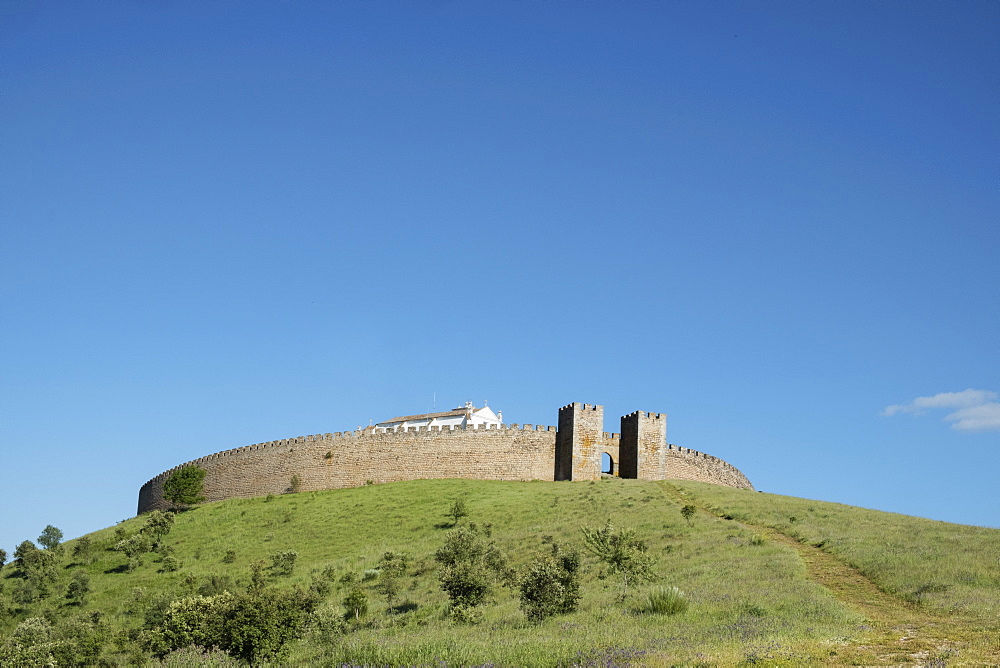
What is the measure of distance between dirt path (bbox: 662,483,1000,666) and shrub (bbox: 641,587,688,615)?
11.8 feet

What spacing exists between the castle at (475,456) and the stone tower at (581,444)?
6 cm

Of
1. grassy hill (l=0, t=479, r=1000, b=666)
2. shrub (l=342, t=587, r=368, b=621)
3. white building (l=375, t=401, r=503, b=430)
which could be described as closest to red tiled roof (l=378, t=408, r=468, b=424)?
white building (l=375, t=401, r=503, b=430)

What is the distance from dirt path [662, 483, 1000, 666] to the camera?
12398mm

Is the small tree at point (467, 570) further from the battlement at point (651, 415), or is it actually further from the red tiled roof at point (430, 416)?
the red tiled roof at point (430, 416)

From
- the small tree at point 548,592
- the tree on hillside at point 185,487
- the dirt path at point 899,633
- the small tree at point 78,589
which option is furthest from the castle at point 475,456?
the small tree at point 548,592

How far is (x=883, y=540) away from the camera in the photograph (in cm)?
2662

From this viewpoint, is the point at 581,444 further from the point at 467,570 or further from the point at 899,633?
the point at 899,633

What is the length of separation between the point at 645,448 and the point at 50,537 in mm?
36870

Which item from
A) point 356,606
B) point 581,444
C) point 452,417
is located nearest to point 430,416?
point 452,417

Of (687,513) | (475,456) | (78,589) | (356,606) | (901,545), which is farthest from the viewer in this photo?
(475,456)

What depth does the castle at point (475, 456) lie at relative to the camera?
52.9m

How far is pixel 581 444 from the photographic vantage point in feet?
174

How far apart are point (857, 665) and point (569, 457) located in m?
40.8

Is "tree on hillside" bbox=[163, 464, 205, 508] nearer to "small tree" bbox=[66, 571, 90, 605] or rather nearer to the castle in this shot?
the castle
